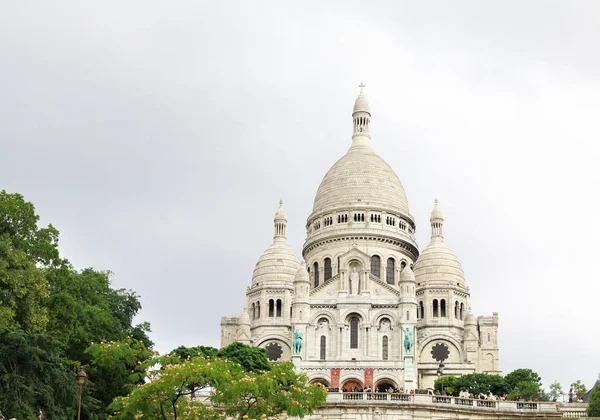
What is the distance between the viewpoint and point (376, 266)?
115875 mm

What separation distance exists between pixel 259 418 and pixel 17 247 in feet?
62.4

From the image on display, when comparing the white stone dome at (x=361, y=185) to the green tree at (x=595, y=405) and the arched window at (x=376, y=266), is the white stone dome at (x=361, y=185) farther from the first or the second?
the green tree at (x=595, y=405)

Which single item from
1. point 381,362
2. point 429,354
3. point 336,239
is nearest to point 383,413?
point 381,362

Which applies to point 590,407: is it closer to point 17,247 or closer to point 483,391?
point 483,391

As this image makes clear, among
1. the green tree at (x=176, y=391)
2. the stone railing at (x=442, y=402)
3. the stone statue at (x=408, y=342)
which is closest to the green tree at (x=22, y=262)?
the green tree at (x=176, y=391)

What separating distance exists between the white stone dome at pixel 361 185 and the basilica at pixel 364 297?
0.41 feet

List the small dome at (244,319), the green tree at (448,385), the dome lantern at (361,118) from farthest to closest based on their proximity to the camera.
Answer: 1. the dome lantern at (361,118)
2. the small dome at (244,319)
3. the green tree at (448,385)

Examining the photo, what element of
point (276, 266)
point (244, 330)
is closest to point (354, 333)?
point (244, 330)

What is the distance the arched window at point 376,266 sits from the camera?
115 meters

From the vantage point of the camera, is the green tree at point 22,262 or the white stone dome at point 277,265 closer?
the green tree at point 22,262

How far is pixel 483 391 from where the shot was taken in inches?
3514

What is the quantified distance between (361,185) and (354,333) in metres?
21.7

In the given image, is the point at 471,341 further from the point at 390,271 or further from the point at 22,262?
the point at 22,262

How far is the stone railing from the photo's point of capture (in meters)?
56.7
